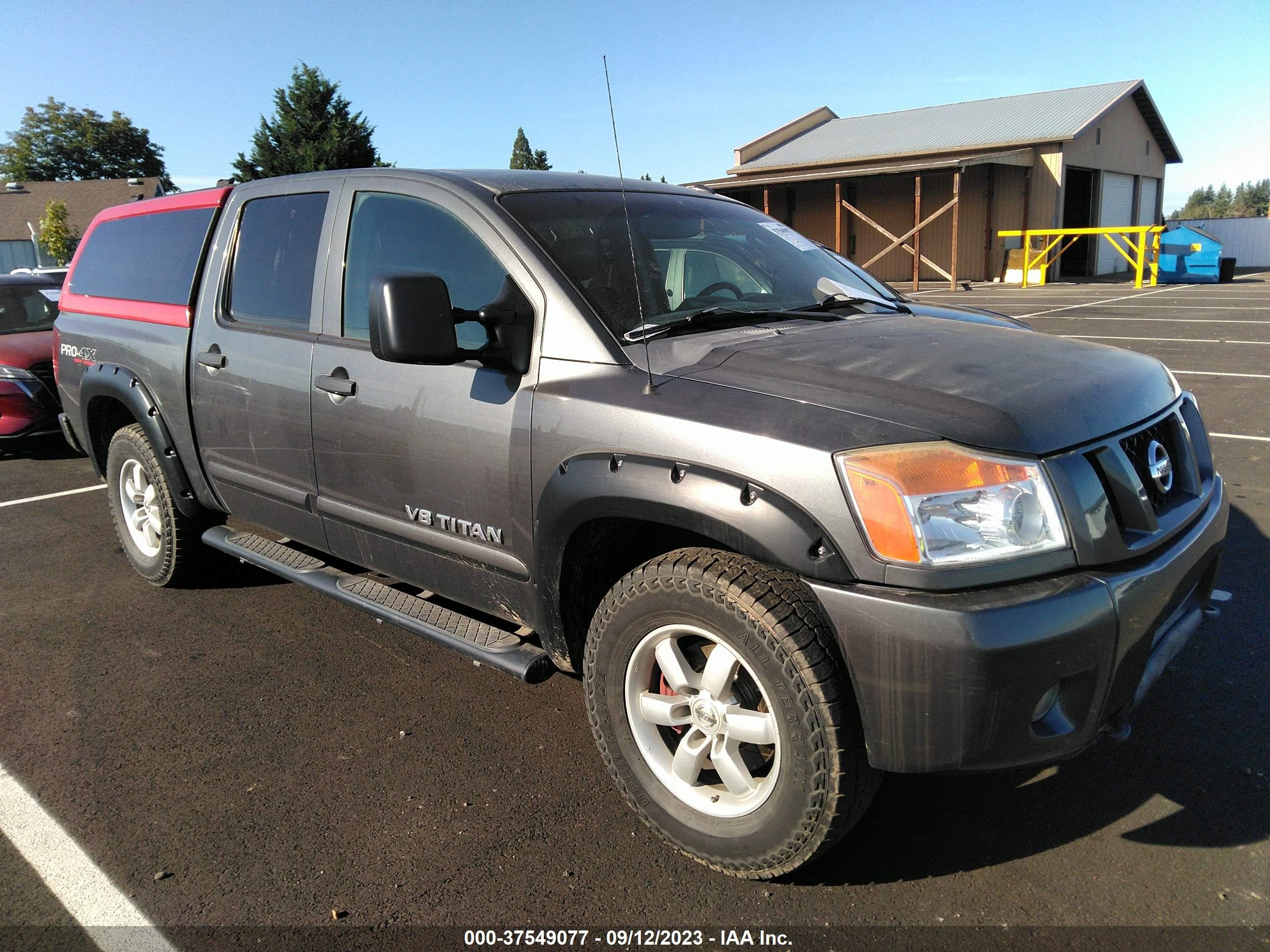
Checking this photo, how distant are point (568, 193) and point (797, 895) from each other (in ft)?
7.79

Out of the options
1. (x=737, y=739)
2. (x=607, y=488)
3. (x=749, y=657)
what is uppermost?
(x=607, y=488)

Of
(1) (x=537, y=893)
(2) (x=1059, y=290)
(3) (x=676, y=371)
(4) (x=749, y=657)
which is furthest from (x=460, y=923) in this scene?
(2) (x=1059, y=290)

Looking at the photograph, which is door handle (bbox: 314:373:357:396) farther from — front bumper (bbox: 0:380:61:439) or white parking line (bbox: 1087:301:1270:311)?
white parking line (bbox: 1087:301:1270:311)

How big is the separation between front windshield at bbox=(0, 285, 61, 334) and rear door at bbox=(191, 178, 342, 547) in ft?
19.9

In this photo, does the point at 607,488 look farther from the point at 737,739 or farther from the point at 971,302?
the point at 971,302

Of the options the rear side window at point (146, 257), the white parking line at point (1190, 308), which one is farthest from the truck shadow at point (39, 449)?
the white parking line at point (1190, 308)

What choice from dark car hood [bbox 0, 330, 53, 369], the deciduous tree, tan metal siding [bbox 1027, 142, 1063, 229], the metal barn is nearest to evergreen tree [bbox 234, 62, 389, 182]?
the deciduous tree

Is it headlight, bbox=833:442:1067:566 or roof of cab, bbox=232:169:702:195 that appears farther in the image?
roof of cab, bbox=232:169:702:195

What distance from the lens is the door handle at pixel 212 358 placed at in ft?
12.9

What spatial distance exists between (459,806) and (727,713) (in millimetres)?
1001

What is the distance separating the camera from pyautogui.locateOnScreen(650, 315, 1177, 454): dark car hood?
2189mm

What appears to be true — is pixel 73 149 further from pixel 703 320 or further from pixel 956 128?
pixel 703 320

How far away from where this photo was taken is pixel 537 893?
2.45m

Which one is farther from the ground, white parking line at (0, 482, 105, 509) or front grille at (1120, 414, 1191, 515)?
front grille at (1120, 414, 1191, 515)
